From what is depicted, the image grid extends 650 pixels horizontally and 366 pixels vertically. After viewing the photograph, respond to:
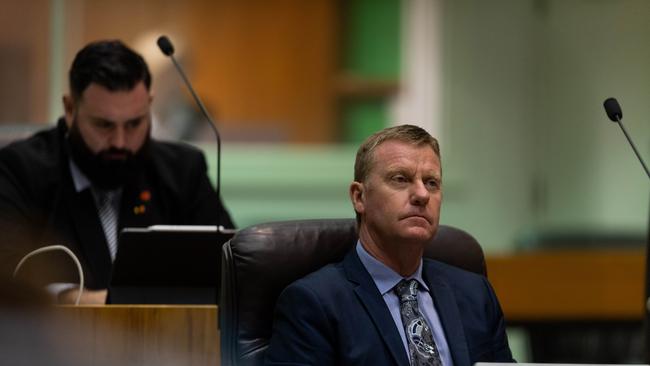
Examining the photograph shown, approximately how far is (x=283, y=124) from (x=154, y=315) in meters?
4.02

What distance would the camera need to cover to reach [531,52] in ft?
21.4

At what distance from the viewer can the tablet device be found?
2.82 metres

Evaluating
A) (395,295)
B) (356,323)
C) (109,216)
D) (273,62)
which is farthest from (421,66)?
(356,323)

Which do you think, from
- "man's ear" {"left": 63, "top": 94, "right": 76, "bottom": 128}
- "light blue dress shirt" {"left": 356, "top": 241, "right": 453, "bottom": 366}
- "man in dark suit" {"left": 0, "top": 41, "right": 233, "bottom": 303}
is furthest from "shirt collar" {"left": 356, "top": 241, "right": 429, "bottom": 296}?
"man's ear" {"left": 63, "top": 94, "right": 76, "bottom": 128}

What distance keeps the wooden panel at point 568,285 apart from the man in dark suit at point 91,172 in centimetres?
243

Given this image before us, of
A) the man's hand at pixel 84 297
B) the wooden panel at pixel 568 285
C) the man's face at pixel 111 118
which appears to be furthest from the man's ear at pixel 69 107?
the wooden panel at pixel 568 285

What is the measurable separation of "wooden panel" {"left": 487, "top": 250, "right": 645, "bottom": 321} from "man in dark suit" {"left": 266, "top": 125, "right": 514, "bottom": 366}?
3042 millimetres

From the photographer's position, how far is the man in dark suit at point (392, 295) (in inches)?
92.8

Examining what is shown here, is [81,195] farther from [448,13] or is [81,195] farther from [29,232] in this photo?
[448,13]

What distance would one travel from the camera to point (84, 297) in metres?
2.92

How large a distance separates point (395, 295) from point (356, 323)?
13cm

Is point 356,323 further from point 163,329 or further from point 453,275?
point 163,329

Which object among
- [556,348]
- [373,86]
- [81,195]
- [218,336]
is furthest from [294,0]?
[218,336]

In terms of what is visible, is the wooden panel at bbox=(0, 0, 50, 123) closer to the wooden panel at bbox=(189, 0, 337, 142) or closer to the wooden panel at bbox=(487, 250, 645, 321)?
the wooden panel at bbox=(189, 0, 337, 142)
